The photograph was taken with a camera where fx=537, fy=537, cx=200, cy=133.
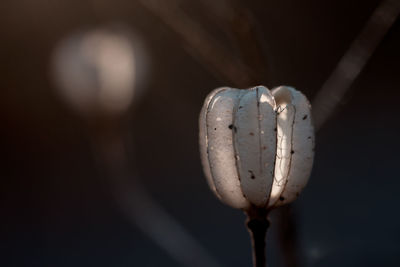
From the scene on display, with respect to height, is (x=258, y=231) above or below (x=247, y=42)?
below

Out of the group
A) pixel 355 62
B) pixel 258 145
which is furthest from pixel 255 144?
pixel 355 62

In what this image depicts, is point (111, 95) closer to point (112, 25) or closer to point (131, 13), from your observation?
point (112, 25)

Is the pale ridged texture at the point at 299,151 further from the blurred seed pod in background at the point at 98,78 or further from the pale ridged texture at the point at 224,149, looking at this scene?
the blurred seed pod in background at the point at 98,78

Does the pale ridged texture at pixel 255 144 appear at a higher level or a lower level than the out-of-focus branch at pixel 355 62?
lower

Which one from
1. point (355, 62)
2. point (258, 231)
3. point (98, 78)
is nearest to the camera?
point (258, 231)

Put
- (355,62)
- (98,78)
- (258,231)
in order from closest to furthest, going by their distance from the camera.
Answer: (258,231), (355,62), (98,78)

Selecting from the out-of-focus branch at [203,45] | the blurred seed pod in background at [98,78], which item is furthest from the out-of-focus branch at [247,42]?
the blurred seed pod in background at [98,78]

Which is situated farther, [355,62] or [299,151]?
[355,62]

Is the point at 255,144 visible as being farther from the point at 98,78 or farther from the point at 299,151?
the point at 98,78

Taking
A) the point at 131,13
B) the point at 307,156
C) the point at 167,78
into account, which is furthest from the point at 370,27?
the point at 167,78
